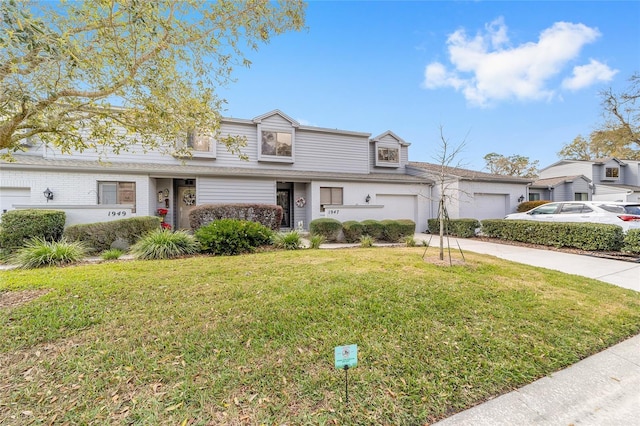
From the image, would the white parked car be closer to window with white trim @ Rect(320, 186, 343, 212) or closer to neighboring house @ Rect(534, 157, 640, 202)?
window with white trim @ Rect(320, 186, 343, 212)

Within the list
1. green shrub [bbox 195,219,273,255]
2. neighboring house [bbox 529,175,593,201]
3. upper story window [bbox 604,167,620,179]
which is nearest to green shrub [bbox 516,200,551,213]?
neighboring house [bbox 529,175,593,201]

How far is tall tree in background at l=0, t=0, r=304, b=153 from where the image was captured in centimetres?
310

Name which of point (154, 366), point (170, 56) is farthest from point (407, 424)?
point (170, 56)

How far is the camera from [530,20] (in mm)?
8578

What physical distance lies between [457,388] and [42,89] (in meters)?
5.79

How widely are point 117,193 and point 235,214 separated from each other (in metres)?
→ 4.80

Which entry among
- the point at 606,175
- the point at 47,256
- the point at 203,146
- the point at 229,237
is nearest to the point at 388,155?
the point at 203,146

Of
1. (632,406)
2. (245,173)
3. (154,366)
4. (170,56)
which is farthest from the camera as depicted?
(245,173)

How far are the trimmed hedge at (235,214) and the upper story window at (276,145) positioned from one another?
4.12 metres

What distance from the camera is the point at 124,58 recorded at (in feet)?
11.8

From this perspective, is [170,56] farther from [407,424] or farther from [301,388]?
[407,424]

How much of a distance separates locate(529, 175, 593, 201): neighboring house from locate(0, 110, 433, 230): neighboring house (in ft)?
32.3

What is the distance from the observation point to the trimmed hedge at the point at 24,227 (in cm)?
687

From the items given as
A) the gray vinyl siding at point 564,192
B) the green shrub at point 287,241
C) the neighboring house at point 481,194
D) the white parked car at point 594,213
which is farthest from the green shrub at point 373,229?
the gray vinyl siding at point 564,192
